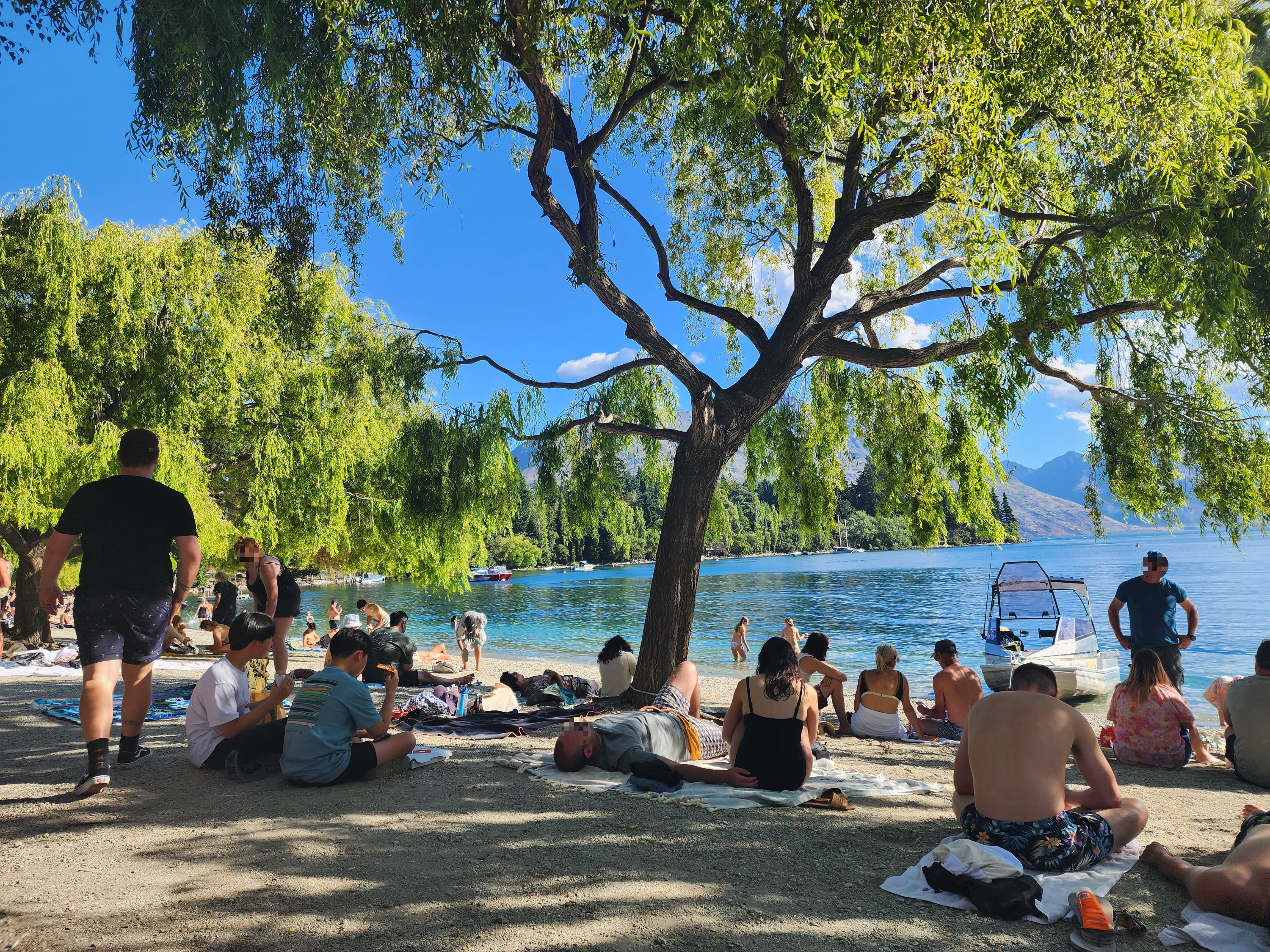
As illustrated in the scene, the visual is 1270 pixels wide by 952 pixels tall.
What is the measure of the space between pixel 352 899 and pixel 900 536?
94.1m

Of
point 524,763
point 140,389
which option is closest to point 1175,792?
point 524,763

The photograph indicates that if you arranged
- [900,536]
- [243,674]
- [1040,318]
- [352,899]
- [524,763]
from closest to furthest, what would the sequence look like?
A: 1. [352,899]
2. [243,674]
3. [524,763]
4. [1040,318]
5. [900,536]

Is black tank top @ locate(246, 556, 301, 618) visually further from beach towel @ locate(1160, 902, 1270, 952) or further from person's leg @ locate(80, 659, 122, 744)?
beach towel @ locate(1160, 902, 1270, 952)

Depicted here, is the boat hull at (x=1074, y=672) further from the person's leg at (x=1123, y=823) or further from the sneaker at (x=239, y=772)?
the sneaker at (x=239, y=772)

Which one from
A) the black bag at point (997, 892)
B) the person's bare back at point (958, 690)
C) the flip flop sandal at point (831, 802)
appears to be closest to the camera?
the black bag at point (997, 892)

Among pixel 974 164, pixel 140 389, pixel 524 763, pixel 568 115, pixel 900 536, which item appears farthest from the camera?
pixel 900 536

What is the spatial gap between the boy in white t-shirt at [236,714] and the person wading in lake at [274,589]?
78.2 inches

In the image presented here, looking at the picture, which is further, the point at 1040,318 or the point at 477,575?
the point at 477,575

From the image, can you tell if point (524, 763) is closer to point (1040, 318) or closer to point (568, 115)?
point (1040, 318)

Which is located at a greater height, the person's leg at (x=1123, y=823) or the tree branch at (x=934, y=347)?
the tree branch at (x=934, y=347)

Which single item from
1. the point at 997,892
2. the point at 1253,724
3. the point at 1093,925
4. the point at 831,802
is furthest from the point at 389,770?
the point at 1253,724

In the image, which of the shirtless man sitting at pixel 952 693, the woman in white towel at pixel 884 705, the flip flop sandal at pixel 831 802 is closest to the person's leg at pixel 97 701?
the flip flop sandal at pixel 831 802

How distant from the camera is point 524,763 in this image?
5281mm

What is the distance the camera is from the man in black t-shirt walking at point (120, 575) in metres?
4.17
